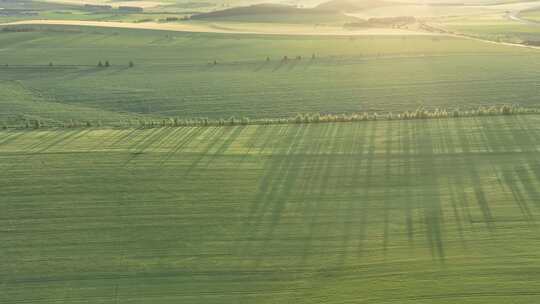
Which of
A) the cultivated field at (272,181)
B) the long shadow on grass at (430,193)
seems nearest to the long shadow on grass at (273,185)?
the cultivated field at (272,181)

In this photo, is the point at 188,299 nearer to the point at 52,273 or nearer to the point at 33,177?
the point at 52,273

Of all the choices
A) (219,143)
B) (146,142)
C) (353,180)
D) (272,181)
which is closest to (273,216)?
(272,181)

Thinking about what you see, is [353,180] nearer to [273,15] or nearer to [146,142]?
[146,142]

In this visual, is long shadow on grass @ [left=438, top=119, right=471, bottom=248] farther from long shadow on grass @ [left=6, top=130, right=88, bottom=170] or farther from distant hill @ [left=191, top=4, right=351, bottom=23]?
distant hill @ [left=191, top=4, right=351, bottom=23]

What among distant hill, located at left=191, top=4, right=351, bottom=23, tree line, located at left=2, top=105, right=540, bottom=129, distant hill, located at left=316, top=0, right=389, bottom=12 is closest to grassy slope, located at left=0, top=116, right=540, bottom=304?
tree line, located at left=2, top=105, right=540, bottom=129

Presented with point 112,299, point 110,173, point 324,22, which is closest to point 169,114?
point 110,173

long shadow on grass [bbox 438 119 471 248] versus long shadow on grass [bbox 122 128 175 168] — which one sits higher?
long shadow on grass [bbox 122 128 175 168]
